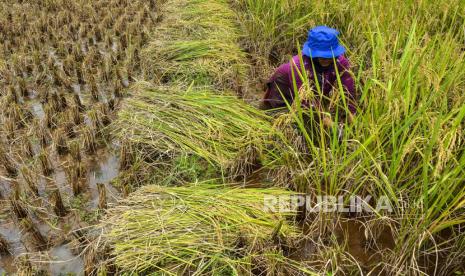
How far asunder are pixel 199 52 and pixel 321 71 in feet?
4.61

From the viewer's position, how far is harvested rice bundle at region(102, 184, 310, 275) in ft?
5.49

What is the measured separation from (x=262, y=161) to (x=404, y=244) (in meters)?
0.95

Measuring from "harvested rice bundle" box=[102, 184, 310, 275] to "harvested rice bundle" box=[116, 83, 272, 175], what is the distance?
1.44 feet

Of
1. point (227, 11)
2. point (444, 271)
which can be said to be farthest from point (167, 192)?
point (227, 11)

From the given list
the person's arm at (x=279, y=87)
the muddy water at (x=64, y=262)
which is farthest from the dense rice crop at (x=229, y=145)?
the person's arm at (x=279, y=87)

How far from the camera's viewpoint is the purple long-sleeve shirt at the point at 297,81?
8.30 ft

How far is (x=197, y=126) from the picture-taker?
259 cm

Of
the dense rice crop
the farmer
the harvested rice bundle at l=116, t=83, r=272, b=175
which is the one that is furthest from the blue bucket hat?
the harvested rice bundle at l=116, t=83, r=272, b=175

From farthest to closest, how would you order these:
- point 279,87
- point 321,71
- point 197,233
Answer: point 279,87, point 321,71, point 197,233

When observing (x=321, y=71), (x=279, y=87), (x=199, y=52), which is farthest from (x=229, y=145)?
(x=199, y=52)

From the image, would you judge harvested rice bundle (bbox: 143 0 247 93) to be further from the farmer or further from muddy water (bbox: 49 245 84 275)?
muddy water (bbox: 49 245 84 275)

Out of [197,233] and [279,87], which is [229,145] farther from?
[197,233]

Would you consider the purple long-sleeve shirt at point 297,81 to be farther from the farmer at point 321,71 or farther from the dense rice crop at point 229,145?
the dense rice crop at point 229,145

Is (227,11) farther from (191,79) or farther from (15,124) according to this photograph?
(15,124)
